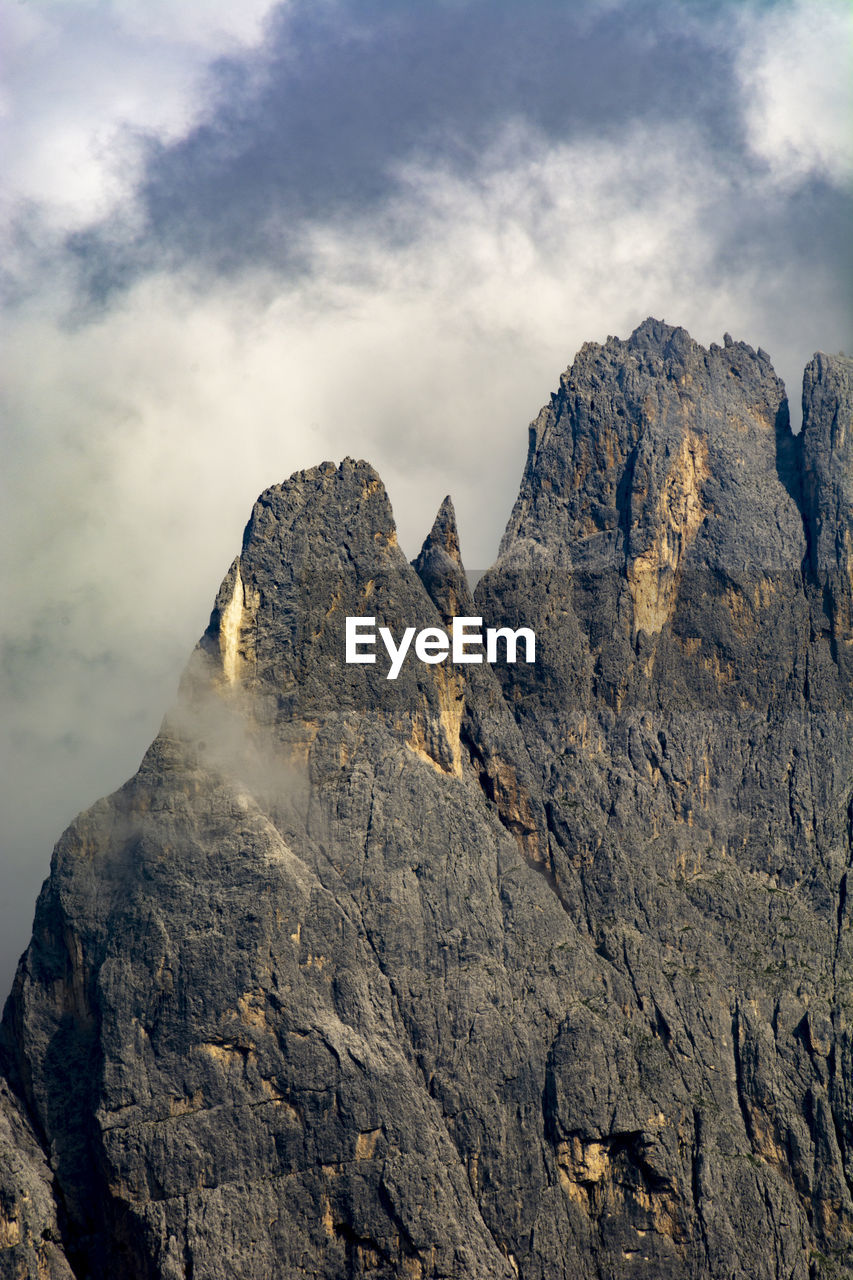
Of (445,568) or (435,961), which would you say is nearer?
(435,961)

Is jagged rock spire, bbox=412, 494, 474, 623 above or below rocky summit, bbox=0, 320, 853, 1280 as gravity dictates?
above

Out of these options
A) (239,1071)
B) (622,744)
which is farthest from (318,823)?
(622,744)

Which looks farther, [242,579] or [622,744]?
[622,744]

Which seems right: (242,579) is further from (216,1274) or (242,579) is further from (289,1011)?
(216,1274)

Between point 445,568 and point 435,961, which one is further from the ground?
point 445,568

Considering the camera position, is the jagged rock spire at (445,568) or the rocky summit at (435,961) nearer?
the rocky summit at (435,961)

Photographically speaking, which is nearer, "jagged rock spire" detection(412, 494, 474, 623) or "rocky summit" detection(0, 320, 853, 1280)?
"rocky summit" detection(0, 320, 853, 1280)

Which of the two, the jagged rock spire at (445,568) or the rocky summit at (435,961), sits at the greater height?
the jagged rock spire at (445,568)

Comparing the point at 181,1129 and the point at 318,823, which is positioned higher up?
the point at 318,823
